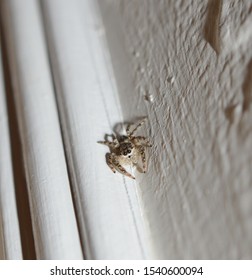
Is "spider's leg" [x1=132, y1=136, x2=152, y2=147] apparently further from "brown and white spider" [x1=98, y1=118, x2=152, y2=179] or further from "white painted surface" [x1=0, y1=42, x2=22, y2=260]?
"white painted surface" [x1=0, y1=42, x2=22, y2=260]

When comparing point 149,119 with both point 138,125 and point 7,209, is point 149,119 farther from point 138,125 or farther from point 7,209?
point 7,209

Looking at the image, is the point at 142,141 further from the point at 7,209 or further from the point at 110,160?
the point at 7,209

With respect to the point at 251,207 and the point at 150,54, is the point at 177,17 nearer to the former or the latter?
the point at 150,54

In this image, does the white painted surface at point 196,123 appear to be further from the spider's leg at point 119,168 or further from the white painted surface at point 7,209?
the white painted surface at point 7,209

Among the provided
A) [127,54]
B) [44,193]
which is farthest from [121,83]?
[44,193]

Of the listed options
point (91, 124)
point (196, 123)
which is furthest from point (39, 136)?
point (196, 123)

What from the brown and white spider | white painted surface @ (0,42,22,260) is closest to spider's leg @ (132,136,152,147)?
the brown and white spider
